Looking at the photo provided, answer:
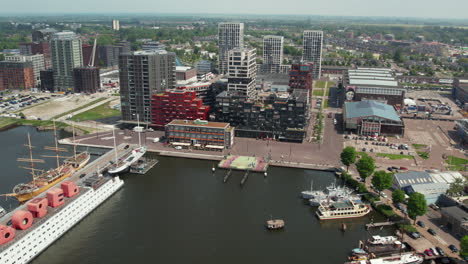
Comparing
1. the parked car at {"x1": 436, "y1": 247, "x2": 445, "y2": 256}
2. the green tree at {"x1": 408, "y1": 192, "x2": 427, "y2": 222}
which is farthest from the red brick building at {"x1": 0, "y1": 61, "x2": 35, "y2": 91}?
the parked car at {"x1": 436, "y1": 247, "x2": 445, "y2": 256}

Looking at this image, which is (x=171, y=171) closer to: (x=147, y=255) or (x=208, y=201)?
(x=208, y=201)

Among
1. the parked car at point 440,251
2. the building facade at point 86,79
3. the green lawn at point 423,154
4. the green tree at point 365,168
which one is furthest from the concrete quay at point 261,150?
the building facade at point 86,79

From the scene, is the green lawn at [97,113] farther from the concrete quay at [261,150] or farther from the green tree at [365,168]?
the green tree at [365,168]

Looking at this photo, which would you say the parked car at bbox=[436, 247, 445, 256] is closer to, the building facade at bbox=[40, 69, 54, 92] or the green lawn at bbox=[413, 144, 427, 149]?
the green lawn at bbox=[413, 144, 427, 149]

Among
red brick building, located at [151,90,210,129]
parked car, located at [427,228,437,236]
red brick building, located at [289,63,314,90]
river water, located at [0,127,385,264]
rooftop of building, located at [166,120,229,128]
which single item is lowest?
river water, located at [0,127,385,264]

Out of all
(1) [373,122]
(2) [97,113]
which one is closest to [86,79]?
(2) [97,113]

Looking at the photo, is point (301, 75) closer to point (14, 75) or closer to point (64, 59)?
point (64, 59)
